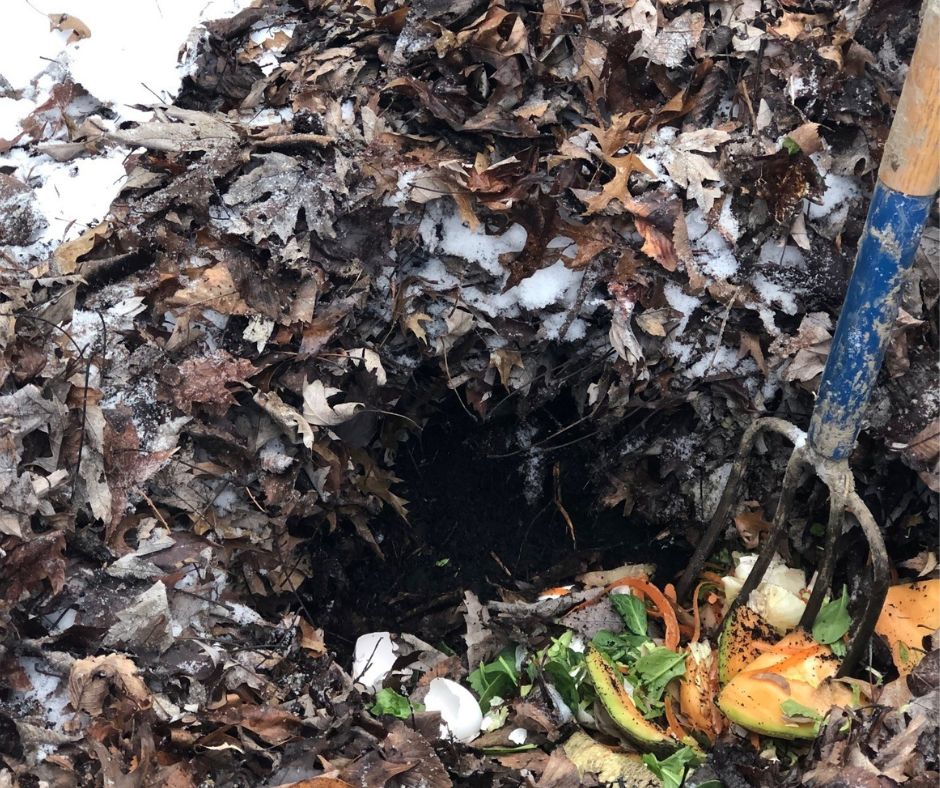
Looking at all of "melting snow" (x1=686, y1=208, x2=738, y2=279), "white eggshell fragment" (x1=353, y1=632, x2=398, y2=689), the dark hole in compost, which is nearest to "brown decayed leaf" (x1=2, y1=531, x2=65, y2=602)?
"white eggshell fragment" (x1=353, y1=632, x2=398, y2=689)

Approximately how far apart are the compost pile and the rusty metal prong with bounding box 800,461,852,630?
0.62 ft

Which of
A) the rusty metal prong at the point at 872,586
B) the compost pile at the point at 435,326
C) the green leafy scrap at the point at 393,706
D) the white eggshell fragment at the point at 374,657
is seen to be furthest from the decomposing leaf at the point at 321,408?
the rusty metal prong at the point at 872,586

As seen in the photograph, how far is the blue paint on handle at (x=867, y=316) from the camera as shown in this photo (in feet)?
7.14

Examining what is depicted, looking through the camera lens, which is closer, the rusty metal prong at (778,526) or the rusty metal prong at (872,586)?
the rusty metal prong at (872,586)

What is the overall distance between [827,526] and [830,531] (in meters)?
0.06

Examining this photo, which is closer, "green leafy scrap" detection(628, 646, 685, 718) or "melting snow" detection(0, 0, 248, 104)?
"green leafy scrap" detection(628, 646, 685, 718)

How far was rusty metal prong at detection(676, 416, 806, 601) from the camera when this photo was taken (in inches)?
113

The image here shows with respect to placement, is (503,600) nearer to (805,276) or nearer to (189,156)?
(805,276)

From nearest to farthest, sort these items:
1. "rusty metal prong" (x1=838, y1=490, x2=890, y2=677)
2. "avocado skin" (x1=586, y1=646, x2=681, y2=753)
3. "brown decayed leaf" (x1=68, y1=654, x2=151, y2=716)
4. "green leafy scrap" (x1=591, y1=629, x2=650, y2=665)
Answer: "brown decayed leaf" (x1=68, y1=654, x2=151, y2=716)
"rusty metal prong" (x1=838, y1=490, x2=890, y2=677)
"avocado skin" (x1=586, y1=646, x2=681, y2=753)
"green leafy scrap" (x1=591, y1=629, x2=650, y2=665)

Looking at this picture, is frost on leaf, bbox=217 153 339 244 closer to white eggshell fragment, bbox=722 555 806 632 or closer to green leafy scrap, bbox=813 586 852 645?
white eggshell fragment, bbox=722 555 806 632

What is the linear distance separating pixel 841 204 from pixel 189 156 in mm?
2236

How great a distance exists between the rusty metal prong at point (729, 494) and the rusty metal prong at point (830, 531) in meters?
0.15

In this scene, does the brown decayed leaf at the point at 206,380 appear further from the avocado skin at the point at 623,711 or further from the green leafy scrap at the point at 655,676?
the green leafy scrap at the point at 655,676

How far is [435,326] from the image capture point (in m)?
3.12
